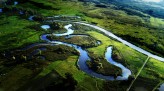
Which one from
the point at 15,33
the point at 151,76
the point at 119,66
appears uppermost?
the point at 15,33

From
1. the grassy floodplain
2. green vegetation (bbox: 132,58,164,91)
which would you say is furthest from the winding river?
green vegetation (bbox: 132,58,164,91)

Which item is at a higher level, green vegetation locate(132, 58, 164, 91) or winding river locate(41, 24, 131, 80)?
winding river locate(41, 24, 131, 80)

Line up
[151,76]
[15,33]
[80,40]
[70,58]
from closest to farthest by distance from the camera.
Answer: [151,76] < [70,58] < [15,33] < [80,40]

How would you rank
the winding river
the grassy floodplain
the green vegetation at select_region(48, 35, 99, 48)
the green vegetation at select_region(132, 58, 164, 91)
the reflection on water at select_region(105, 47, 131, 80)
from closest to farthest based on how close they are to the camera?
the grassy floodplain < the green vegetation at select_region(132, 58, 164, 91) < the winding river < the reflection on water at select_region(105, 47, 131, 80) < the green vegetation at select_region(48, 35, 99, 48)

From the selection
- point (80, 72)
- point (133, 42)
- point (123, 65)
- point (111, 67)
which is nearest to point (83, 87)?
point (80, 72)

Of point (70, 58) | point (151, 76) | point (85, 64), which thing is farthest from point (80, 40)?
point (151, 76)

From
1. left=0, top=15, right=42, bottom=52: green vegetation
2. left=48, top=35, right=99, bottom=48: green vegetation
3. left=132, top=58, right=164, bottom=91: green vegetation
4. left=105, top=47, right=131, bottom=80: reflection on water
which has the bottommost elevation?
left=132, top=58, right=164, bottom=91: green vegetation

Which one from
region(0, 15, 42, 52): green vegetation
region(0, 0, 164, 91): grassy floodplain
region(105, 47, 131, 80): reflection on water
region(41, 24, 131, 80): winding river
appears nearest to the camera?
region(0, 0, 164, 91): grassy floodplain

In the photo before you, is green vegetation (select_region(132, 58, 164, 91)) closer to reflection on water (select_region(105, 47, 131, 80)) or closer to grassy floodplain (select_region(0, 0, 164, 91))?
grassy floodplain (select_region(0, 0, 164, 91))

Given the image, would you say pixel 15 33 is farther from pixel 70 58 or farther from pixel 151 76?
pixel 151 76

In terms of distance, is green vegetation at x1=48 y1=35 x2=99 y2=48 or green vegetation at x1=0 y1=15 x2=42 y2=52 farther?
green vegetation at x1=48 y1=35 x2=99 y2=48

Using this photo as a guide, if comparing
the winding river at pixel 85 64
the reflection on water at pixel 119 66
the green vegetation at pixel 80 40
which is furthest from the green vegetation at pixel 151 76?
the green vegetation at pixel 80 40
